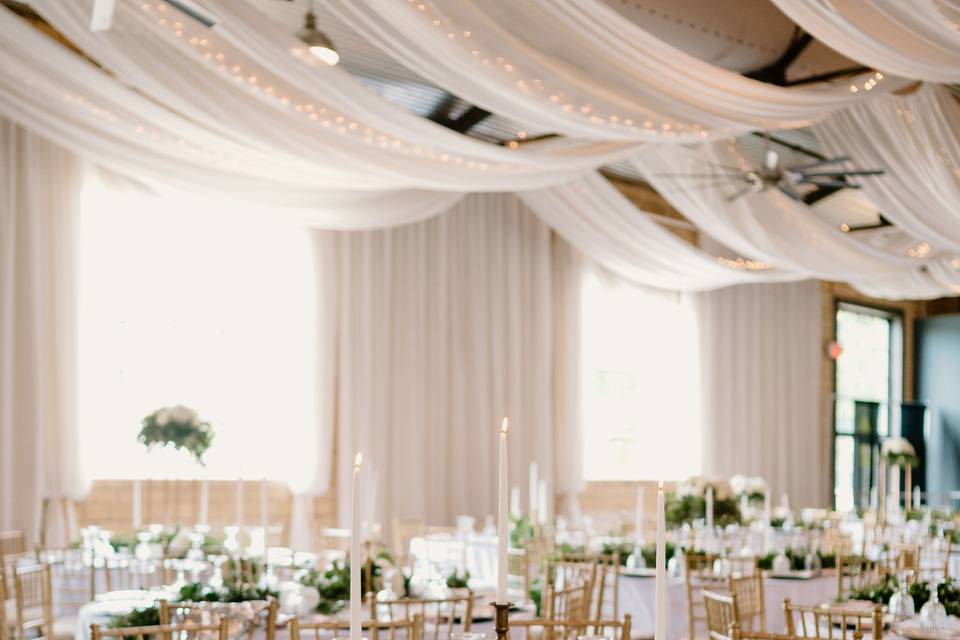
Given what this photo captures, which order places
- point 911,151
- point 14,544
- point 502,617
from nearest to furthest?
point 502,617 → point 911,151 → point 14,544

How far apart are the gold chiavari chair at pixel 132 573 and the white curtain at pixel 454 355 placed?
3.43m

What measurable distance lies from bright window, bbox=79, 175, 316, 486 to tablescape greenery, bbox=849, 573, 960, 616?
491 centimetres

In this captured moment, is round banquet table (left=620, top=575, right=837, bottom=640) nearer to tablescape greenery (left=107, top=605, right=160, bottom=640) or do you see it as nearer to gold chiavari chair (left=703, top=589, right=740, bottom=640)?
gold chiavari chair (left=703, top=589, right=740, bottom=640)

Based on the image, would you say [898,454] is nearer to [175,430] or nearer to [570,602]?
[175,430]

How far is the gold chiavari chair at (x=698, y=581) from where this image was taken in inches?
280

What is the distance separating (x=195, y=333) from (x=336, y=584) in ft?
16.8

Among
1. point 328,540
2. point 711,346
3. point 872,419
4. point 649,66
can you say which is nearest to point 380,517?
point 328,540

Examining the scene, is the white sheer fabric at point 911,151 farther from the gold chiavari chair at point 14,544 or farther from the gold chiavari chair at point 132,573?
the gold chiavari chair at point 14,544

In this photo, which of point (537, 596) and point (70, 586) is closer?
point (537, 596)

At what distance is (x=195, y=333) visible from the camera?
10547 millimetres

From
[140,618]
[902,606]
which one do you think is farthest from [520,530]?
[140,618]

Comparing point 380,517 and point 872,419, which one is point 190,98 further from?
point 872,419

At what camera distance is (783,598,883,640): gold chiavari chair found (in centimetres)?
466

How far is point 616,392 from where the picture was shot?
562 inches
